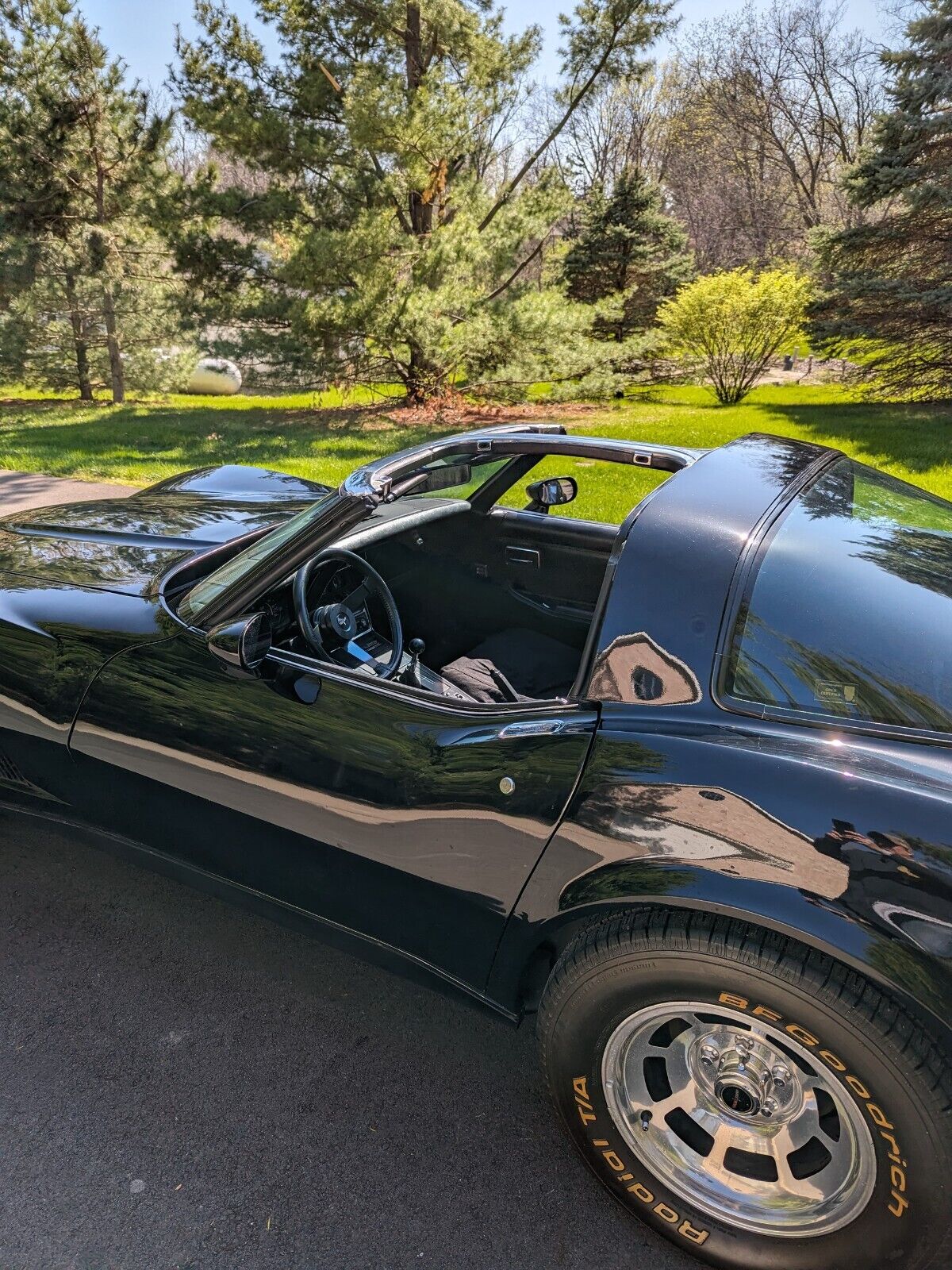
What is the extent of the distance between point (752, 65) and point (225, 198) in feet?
81.0

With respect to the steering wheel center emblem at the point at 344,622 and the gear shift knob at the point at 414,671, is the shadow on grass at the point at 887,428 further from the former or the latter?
the steering wheel center emblem at the point at 344,622

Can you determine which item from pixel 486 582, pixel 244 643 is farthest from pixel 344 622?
pixel 486 582

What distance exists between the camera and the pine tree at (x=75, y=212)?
14211 millimetres

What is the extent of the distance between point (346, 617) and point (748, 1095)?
155 centimetres

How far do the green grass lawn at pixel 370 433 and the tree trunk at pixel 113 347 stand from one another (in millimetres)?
582

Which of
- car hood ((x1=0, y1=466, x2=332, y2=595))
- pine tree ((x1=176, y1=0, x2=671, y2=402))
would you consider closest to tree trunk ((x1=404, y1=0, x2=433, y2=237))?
pine tree ((x1=176, y1=0, x2=671, y2=402))

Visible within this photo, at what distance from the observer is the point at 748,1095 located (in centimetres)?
154

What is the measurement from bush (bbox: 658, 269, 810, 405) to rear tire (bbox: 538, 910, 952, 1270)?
1388 cm

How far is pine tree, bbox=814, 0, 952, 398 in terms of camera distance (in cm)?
1129

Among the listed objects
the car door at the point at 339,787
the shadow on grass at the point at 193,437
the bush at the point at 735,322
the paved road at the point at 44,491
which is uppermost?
the bush at the point at 735,322

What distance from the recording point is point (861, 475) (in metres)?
2.23

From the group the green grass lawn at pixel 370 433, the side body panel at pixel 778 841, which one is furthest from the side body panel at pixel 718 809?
the green grass lawn at pixel 370 433

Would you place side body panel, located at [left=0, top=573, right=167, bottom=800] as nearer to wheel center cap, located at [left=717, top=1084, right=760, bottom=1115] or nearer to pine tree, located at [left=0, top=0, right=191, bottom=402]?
wheel center cap, located at [left=717, top=1084, right=760, bottom=1115]

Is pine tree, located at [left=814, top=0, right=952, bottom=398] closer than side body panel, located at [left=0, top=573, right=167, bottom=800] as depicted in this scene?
No
